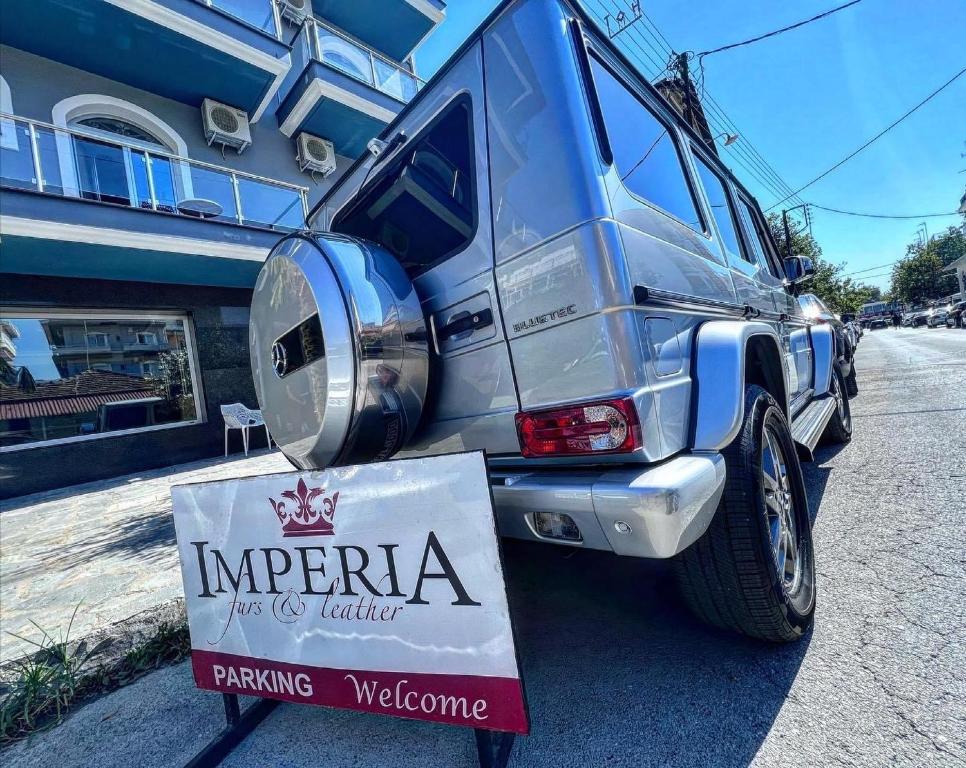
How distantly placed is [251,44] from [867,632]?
1134cm

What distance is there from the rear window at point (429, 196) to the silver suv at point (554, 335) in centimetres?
1

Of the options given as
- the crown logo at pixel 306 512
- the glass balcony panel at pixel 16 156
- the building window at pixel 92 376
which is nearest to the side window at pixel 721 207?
the crown logo at pixel 306 512

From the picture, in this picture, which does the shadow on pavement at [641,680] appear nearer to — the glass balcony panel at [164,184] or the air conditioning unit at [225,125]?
the glass balcony panel at [164,184]

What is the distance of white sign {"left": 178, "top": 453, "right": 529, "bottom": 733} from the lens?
1296 mm

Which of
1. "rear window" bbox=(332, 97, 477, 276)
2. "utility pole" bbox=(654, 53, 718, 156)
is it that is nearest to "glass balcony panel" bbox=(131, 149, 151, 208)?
"rear window" bbox=(332, 97, 477, 276)

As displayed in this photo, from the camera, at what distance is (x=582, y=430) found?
1539mm

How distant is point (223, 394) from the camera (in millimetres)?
8859

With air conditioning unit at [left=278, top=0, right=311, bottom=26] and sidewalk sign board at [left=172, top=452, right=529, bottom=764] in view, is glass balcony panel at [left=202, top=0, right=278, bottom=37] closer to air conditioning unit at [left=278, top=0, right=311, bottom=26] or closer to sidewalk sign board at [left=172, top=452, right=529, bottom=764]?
air conditioning unit at [left=278, top=0, right=311, bottom=26]

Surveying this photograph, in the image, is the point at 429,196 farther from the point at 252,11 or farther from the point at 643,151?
the point at 252,11

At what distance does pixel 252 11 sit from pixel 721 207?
10.1 meters

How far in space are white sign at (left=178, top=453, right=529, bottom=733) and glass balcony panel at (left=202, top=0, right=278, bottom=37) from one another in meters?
10.2

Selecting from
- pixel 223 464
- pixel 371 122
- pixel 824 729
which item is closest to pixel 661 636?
pixel 824 729

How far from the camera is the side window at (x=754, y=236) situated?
11.4 ft

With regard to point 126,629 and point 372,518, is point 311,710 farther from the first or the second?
point 126,629
